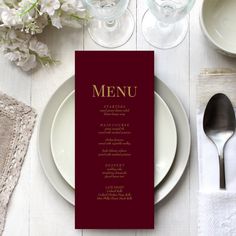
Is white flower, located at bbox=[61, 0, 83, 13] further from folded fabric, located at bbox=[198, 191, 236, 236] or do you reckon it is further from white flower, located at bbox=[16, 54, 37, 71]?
folded fabric, located at bbox=[198, 191, 236, 236]

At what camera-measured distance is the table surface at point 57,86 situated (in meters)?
0.75

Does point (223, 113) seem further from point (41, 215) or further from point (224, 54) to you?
point (41, 215)

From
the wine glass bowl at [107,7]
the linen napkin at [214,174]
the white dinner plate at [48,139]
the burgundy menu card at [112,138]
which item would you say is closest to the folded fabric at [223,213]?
the linen napkin at [214,174]

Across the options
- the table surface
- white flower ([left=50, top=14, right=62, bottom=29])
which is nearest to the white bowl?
the table surface

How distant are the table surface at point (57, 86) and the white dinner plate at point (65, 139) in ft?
0.13

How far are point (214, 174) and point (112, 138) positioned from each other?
0.60ft

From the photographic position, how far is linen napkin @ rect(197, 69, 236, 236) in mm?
725

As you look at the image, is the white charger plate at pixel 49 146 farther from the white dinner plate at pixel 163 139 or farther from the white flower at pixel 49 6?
the white flower at pixel 49 6

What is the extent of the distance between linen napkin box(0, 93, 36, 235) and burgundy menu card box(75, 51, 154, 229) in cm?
9

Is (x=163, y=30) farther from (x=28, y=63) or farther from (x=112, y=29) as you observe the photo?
(x=28, y=63)

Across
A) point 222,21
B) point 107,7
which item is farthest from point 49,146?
point 222,21

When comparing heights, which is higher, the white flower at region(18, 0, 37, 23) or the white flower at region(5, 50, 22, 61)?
the white flower at region(18, 0, 37, 23)

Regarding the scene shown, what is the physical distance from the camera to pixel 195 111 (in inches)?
29.9

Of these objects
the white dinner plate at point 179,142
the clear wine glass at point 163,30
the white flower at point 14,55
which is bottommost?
the white dinner plate at point 179,142
